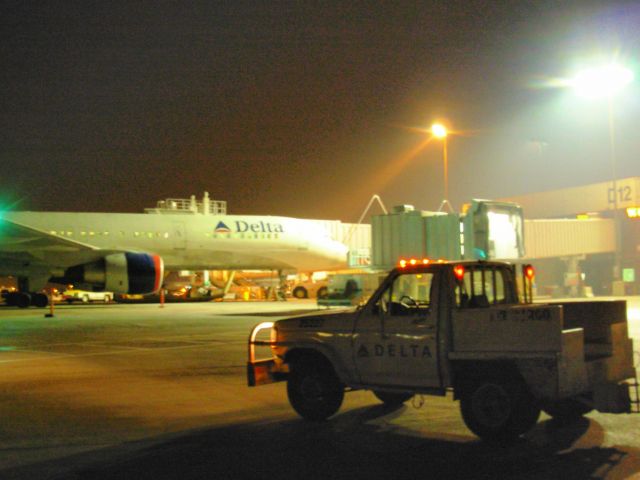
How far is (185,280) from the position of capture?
57.9m

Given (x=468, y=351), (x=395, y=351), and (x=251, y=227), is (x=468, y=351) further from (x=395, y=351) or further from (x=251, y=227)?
(x=251, y=227)

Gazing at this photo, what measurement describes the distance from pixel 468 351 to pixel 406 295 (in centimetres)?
127

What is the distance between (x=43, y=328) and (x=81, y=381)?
12973 millimetres


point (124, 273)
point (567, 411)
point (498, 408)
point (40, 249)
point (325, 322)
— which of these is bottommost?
point (567, 411)

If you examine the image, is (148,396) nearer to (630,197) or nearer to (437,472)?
(437,472)

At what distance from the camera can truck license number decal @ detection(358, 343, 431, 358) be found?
782 cm

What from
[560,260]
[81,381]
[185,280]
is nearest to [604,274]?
[560,260]

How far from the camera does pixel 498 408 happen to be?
7.39 metres

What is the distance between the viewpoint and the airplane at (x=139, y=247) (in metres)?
29.8

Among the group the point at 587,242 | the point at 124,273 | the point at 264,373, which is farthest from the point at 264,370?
the point at 587,242

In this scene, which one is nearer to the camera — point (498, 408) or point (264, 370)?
point (498, 408)

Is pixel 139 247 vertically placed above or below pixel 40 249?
above

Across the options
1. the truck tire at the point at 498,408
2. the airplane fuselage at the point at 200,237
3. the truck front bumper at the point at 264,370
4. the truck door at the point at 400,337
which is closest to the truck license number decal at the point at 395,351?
the truck door at the point at 400,337

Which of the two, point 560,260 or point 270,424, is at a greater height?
point 560,260
